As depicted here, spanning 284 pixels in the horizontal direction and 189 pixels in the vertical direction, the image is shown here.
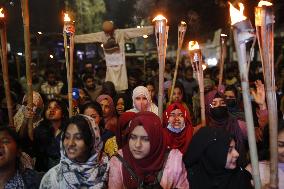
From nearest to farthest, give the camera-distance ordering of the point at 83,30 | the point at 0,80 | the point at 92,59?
the point at 0,80 → the point at 92,59 → the point at 83,30

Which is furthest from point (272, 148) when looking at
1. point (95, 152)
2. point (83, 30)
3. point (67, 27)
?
point (83, 30)

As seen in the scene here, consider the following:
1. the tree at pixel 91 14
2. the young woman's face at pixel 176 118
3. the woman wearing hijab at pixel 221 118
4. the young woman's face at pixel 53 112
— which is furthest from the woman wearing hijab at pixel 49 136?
the tree at pixel 91 14

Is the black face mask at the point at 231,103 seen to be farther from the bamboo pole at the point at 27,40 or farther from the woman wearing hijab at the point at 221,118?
the bamboo pole at the point at 27,40

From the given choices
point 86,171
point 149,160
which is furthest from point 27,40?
point 149,160

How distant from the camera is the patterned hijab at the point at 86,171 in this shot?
9.94 ft

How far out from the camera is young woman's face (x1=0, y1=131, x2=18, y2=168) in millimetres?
3023

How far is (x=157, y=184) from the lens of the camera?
3051 mm

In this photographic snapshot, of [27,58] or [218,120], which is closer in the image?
[27,58]

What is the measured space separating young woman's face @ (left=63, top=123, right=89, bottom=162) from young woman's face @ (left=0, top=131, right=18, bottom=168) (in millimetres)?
373

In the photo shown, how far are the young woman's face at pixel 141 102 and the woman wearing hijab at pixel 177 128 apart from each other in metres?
0.55

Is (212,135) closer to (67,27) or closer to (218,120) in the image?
(218,120)

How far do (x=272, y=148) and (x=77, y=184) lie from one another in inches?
54.8

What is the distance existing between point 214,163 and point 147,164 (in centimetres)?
49

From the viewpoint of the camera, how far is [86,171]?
3059mm
